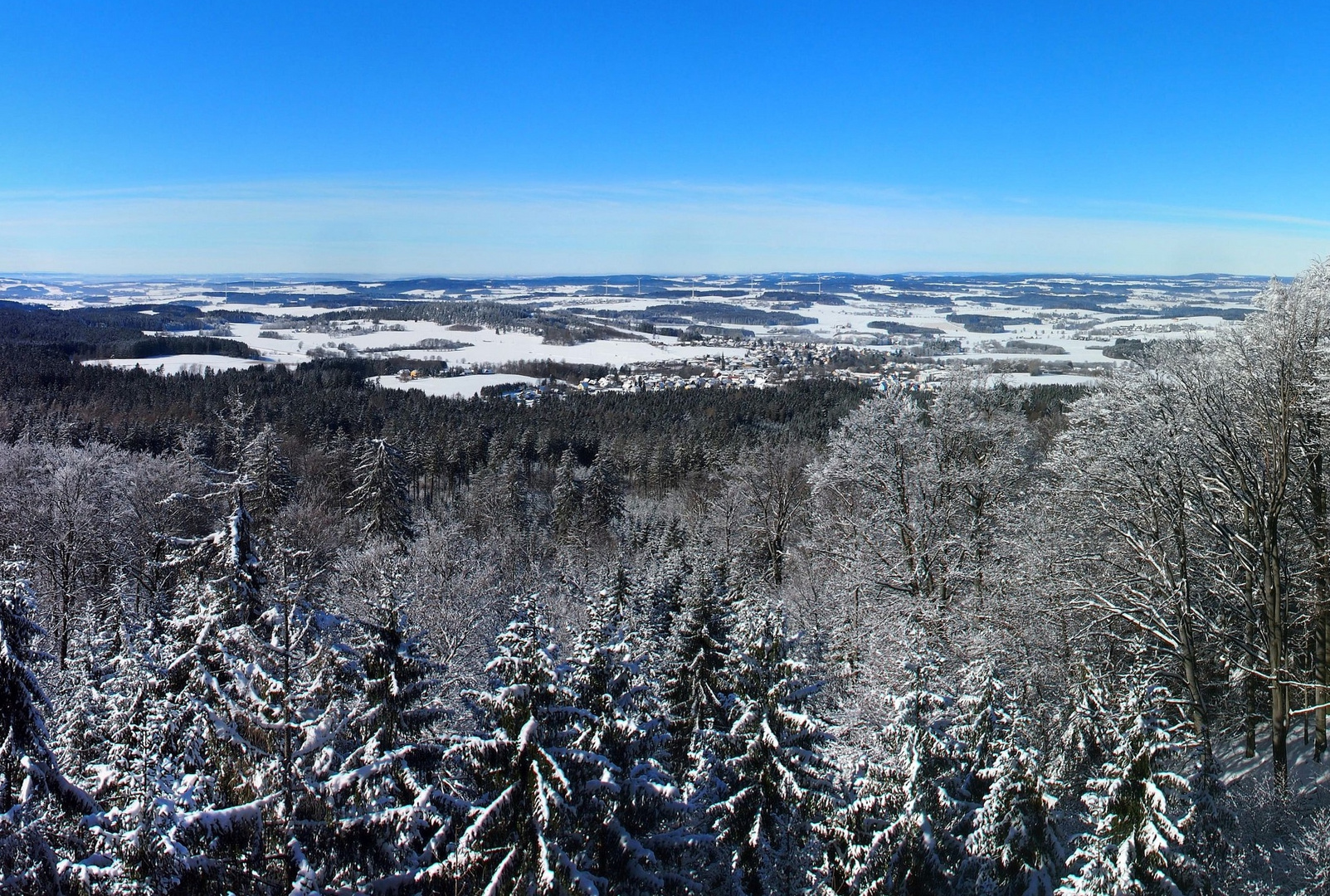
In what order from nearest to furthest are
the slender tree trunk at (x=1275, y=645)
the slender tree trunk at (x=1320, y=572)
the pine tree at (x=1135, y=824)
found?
the pine tree at (x=1135, y=824) < the slender tree trunk at (x=1275, y=645) < the slender tree trunk at (x=1320, y=572)

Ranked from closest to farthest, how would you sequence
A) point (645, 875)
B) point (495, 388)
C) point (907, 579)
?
point (645, 875) → point (907, 579) → point (495, 388)

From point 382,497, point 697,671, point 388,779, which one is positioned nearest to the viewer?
point 388,779

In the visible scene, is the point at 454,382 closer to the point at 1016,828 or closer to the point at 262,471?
the point at 262,471

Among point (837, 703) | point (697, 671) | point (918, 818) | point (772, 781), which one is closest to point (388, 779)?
point (772, 781)

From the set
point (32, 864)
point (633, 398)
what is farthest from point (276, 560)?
point (633, 398)

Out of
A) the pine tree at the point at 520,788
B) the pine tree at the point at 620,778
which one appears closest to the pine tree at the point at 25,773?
the pine tree at the point at 520,788

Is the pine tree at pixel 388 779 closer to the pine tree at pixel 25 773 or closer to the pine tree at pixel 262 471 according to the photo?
the pine tree at pixel 25 773

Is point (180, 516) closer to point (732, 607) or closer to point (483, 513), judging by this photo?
point (483, 513)
